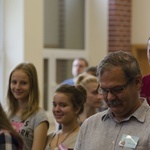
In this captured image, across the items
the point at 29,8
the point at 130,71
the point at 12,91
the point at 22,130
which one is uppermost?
A: the point at 29,8

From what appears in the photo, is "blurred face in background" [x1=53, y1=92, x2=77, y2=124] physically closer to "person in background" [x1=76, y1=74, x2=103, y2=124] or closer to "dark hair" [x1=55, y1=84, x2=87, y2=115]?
"dark hair" [x1=55, y1=84, x2=87, y2=115]

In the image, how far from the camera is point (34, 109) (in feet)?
11.0

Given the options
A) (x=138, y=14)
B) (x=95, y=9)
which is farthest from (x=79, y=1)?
(x=138, y=14)

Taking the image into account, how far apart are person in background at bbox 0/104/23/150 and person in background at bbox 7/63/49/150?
0.91m

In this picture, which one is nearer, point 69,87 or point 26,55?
point 69,87

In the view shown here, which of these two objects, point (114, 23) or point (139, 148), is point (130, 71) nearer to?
point (139, 148)

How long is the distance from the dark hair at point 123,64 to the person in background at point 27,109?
115 centimetres

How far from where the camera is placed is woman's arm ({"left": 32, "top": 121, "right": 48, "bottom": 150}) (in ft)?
10.6

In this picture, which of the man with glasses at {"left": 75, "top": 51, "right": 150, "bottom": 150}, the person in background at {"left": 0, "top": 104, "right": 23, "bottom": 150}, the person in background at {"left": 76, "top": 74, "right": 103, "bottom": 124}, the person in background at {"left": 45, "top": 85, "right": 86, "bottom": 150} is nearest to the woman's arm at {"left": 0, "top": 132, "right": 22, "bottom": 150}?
the person in background at {"left": 0, "top": 104, "right": 23, "bottom": 150}

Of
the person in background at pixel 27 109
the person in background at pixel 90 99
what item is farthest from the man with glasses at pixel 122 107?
the person in background at pixel 90 99

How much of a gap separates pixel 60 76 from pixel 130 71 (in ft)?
17.6

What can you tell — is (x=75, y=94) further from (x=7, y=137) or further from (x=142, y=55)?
(x=142, y=55)

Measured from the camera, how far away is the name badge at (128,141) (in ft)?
7.00

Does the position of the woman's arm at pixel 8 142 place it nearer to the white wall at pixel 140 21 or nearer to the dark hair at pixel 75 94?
the dark hair at pixel 75 94
